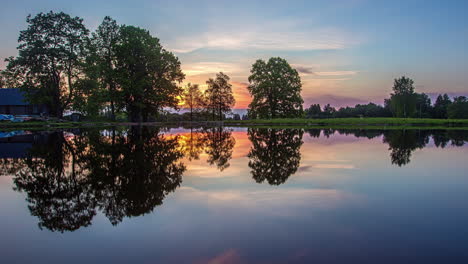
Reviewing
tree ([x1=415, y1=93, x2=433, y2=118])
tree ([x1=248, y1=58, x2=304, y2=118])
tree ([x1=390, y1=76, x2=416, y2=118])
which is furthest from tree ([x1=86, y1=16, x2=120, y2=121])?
tree ([x1=415, y1=93, x2=433, y2=118])

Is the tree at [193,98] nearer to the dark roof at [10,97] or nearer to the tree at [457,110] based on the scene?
the dark roof at [10,97]

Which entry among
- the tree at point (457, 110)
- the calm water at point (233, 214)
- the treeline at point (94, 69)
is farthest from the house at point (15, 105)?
the tree at point (457, 110)

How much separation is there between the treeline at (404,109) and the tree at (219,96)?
846 inches

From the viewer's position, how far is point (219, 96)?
2995 inches

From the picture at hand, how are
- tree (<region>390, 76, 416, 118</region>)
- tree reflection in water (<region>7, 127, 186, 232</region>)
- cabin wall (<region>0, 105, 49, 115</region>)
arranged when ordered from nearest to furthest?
tree reflection in water (<region>7, 127, 186, 232</region>) → cabin wall (<region>0, 105, 49, 115</region>) → tree (<region>390, 76, 416, 118</region>)

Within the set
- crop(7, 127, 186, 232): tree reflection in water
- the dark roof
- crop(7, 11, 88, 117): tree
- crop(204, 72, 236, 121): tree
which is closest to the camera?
crop(7, 127, 186, 232): tree reflection in water

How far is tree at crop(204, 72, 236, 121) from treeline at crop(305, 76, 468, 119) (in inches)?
846

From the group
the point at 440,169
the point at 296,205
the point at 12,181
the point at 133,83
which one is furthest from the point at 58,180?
the point at 133,83

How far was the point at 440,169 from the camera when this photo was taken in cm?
1042

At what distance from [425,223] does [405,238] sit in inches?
37.4

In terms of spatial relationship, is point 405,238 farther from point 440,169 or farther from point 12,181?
point 12,181

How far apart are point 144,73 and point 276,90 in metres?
28.3

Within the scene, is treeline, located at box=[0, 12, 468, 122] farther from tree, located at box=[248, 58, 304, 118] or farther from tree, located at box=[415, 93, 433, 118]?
tree, located at box=[415, 93, 433, 118]

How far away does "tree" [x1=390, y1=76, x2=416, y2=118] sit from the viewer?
92.0 metres
